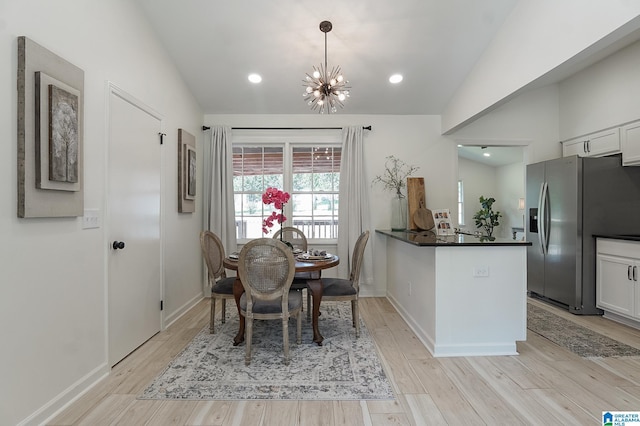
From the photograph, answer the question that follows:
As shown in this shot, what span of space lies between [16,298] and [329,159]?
12.4ft

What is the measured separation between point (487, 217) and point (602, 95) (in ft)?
14.1

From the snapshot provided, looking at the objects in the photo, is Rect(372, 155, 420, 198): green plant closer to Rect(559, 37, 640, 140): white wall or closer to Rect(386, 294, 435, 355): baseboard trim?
Rect(386, 294, 435, 355): baseboard trim

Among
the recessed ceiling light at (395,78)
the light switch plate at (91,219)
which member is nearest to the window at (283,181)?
the recessed ceiling light at (395,78)

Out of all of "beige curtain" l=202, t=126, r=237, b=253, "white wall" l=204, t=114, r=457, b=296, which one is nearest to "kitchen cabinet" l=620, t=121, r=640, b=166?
"white wall" l=204, t=114, r=457, b=296

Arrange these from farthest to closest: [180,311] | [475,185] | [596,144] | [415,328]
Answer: [475,185]
[596,144]
[180,311]
[415,328]

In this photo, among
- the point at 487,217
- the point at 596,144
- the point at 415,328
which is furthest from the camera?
the point at 487,217

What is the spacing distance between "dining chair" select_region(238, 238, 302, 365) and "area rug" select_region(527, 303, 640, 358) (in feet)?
8.27

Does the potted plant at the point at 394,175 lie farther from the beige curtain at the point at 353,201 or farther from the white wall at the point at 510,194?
the white wall at the point at 510,194

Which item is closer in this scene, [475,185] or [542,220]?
[542,220]

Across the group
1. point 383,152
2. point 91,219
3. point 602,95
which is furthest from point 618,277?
point 91,219

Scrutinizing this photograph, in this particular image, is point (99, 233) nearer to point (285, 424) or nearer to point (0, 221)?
point (0, 221)

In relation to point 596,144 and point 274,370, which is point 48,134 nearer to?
point 274,370

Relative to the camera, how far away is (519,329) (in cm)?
284

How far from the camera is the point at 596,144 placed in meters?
4.16
